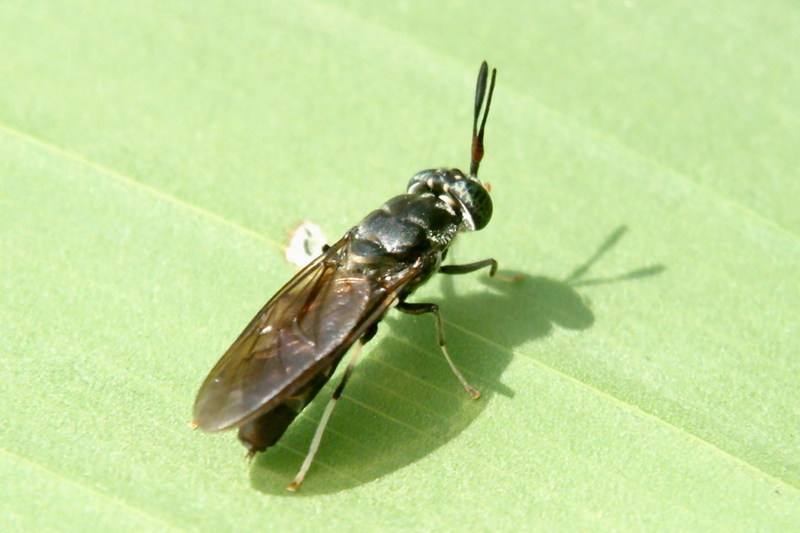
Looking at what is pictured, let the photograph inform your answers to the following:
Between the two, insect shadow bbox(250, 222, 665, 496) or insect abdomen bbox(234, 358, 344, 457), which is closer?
insect abdomen bbox(234, 358, 344, 457)

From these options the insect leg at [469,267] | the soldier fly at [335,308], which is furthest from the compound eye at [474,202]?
the insect leg at [469,267]

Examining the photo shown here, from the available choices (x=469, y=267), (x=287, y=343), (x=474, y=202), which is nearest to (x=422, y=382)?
(x=469, y=267)

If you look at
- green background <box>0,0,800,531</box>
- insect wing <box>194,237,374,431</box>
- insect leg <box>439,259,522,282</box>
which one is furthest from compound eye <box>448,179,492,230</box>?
insect wing <box>194,237,374,431</box>

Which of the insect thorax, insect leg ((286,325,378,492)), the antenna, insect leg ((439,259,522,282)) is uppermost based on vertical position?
the antenna

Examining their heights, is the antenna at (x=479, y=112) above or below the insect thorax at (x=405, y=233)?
above

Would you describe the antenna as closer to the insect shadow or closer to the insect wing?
the insect shadow

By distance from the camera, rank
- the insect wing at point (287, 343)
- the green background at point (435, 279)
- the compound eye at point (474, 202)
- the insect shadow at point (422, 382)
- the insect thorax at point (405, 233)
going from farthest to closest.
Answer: the compound eye at point (474, 202), the insect thorax at point (405, 233), the insect shadow at point (422, 382), the green background at point (435, 279), the insect wing at point (287, 343)

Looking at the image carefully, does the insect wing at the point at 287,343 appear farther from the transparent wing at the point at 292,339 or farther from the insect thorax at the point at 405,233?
the insect thorax at the point at 405,233
